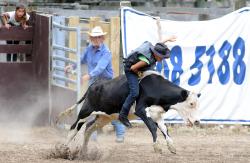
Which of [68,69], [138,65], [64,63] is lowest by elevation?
[64,63]

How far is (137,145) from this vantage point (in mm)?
9648

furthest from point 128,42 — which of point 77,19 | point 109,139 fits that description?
point 109,139

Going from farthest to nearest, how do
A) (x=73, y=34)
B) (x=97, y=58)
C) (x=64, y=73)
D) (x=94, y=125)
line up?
(x=73, y=34), (x=64, y=73), (x=97, y=58), (x=94, y=125)

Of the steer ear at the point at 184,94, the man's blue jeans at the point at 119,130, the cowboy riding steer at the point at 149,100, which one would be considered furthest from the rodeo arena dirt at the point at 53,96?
the steer ear at the point at 184,94

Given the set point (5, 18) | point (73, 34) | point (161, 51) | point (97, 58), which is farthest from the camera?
point (5, 18)

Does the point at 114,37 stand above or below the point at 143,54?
below

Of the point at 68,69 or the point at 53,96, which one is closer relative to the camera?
the point at 68,69

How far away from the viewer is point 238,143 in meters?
9.93

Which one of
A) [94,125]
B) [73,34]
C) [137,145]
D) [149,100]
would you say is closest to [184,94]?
[149,100]

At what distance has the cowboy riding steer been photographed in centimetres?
822

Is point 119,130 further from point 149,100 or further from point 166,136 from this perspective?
point 166,136

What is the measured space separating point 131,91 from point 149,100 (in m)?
Result: 0.22

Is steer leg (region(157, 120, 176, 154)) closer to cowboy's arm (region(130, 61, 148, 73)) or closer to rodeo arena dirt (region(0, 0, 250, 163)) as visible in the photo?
cowboy's arm (region(130, 61, 148, 73))

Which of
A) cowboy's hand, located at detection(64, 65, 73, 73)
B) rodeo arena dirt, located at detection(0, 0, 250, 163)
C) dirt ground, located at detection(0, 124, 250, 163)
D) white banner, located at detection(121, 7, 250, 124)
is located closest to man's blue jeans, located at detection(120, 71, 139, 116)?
dirt ground, located at detection(0, 124, 250, 163)
